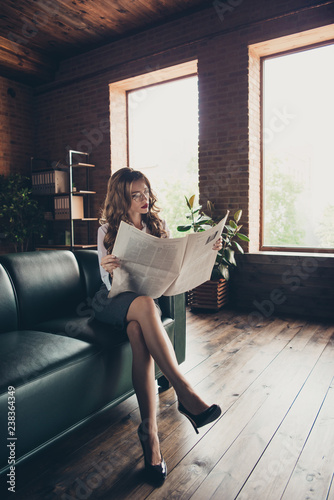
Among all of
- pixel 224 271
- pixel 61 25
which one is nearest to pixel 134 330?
pixel 224 271

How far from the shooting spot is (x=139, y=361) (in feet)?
4.85

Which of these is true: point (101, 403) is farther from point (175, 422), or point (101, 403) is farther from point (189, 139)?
point (189, 139)

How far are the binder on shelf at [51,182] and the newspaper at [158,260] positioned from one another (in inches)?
146

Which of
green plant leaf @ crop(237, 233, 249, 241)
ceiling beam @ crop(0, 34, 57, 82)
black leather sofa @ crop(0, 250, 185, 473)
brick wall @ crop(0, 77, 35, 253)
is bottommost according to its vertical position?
black leather sofa @ crop(0, 250, 185, 473)

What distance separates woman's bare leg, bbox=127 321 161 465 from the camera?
1.37 meters

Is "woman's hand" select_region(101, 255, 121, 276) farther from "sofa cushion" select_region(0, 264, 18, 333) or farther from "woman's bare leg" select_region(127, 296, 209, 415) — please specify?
"sofa cushion" select_region(0, 264, 18, 333)

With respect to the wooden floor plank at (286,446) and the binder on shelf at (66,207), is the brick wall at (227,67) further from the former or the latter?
the wooden floor plank at (286,446)

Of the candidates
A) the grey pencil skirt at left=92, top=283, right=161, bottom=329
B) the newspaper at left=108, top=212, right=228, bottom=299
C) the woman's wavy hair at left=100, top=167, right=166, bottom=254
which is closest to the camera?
the newspaper at left=108, top=212, right=228, bottom=299

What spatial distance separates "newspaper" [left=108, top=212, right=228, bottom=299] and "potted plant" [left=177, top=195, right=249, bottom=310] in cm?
189

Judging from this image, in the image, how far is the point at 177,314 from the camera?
208cm

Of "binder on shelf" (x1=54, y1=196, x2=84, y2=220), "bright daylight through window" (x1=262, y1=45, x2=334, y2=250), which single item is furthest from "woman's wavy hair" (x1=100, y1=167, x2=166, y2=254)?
"binder on shelf" (x1=54, y1=196, x2=84, y2=220)

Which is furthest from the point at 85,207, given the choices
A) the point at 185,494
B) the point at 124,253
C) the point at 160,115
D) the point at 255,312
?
the point at 185,494

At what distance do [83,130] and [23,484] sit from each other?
461cm

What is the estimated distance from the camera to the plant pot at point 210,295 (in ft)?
11.9
